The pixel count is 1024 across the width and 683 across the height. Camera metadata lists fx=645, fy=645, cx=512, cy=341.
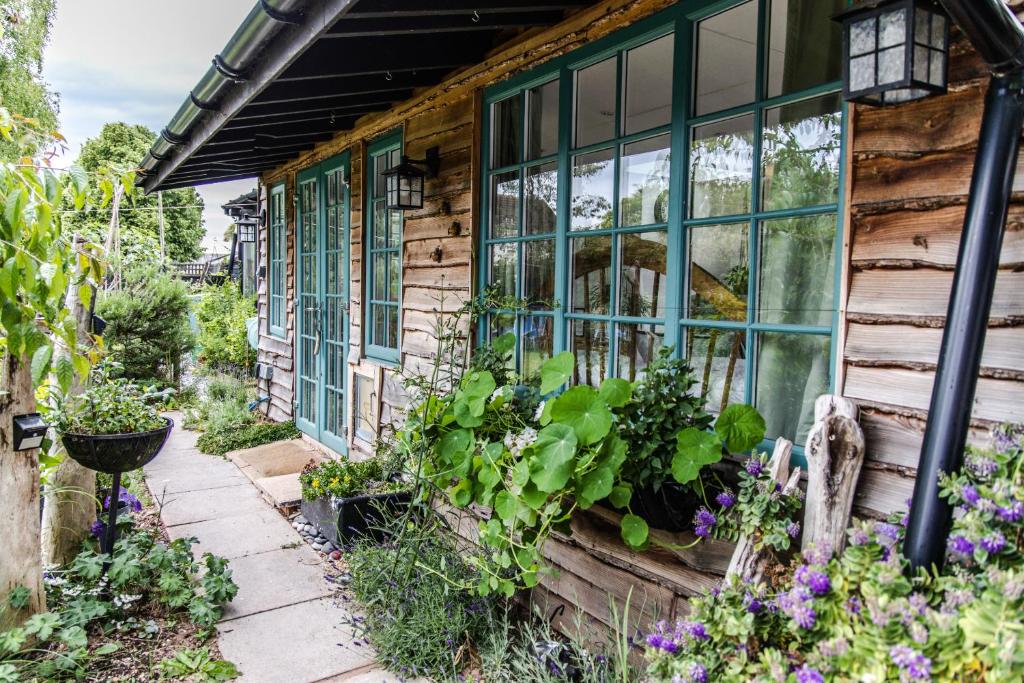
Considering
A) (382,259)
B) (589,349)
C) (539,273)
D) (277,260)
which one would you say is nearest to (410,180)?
(382,259)

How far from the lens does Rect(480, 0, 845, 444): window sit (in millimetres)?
1846

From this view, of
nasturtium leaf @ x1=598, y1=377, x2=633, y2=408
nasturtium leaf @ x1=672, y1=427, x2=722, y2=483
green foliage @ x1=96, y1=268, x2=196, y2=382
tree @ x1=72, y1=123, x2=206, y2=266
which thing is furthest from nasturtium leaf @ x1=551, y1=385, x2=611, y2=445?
tree @ x1=72, y1=123, x2=206, y2=266

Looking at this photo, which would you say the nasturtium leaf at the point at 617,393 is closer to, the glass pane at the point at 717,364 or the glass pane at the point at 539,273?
the glass pane at the point at 717,364

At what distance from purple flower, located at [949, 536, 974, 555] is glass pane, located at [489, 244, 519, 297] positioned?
6.85 ft

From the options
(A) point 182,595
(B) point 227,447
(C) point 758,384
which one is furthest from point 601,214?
(B) point 227,447

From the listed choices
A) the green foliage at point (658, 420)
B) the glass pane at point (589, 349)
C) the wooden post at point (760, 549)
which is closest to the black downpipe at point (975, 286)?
the wooden post at point (760, 549)

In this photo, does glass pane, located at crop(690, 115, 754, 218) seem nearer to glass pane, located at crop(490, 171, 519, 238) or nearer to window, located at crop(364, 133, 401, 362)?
glass pane, located at crop(490, 171, 519, 238)

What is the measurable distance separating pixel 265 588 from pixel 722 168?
9.11 ft

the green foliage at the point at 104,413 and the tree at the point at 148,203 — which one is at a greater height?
the tree at the point at 148,203

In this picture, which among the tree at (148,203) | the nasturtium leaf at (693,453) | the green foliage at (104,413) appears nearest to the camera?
the nasturtium leaf at (693,453)

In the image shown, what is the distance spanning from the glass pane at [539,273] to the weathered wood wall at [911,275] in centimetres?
132

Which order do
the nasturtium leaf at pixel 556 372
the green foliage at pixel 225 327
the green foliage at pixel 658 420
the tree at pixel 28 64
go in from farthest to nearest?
the tree at pixel 28 64, the green foliage at pixel 225 327, the nasturtium leaf at pixel 556 372, the green foliage at pixel 658 420

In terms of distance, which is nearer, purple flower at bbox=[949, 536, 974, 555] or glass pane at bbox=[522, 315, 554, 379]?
Answer: purple flower at bbox=[949, 536, 974, 555]

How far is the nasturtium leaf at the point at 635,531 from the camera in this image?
1.90m
